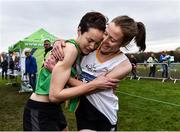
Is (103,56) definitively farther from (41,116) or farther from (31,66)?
(31,66)

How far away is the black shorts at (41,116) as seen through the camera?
282 cm

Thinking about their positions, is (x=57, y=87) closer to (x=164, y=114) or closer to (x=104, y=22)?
(x=104, y=22)

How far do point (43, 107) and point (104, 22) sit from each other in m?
0.77

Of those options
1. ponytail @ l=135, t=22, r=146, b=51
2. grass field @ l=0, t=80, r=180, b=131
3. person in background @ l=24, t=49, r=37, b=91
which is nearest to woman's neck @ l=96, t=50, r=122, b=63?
ponytail @ l=135, t=22, r=146, b=51

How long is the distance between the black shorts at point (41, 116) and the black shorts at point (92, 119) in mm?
204

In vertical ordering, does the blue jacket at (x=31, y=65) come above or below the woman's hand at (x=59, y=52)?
below

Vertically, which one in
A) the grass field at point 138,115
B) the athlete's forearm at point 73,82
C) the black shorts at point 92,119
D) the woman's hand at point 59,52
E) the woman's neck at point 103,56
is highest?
the woman's hand at point 59,52

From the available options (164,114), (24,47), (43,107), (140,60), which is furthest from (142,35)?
(140,60)

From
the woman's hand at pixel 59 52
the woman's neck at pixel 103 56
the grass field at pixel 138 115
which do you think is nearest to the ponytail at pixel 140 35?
the woman's neck at pixel 103 56

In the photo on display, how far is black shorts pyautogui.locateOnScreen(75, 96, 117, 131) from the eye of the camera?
9.14ft

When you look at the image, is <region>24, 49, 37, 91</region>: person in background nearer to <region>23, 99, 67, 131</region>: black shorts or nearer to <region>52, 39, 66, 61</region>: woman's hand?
<region>23, 99, 67, 131</region>: black shorts

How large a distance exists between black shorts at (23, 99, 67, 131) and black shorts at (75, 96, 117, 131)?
20cm

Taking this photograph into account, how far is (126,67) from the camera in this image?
9.30 feet

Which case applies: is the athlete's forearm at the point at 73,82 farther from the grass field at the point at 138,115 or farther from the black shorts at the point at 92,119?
the grass field at the point at 138,115
